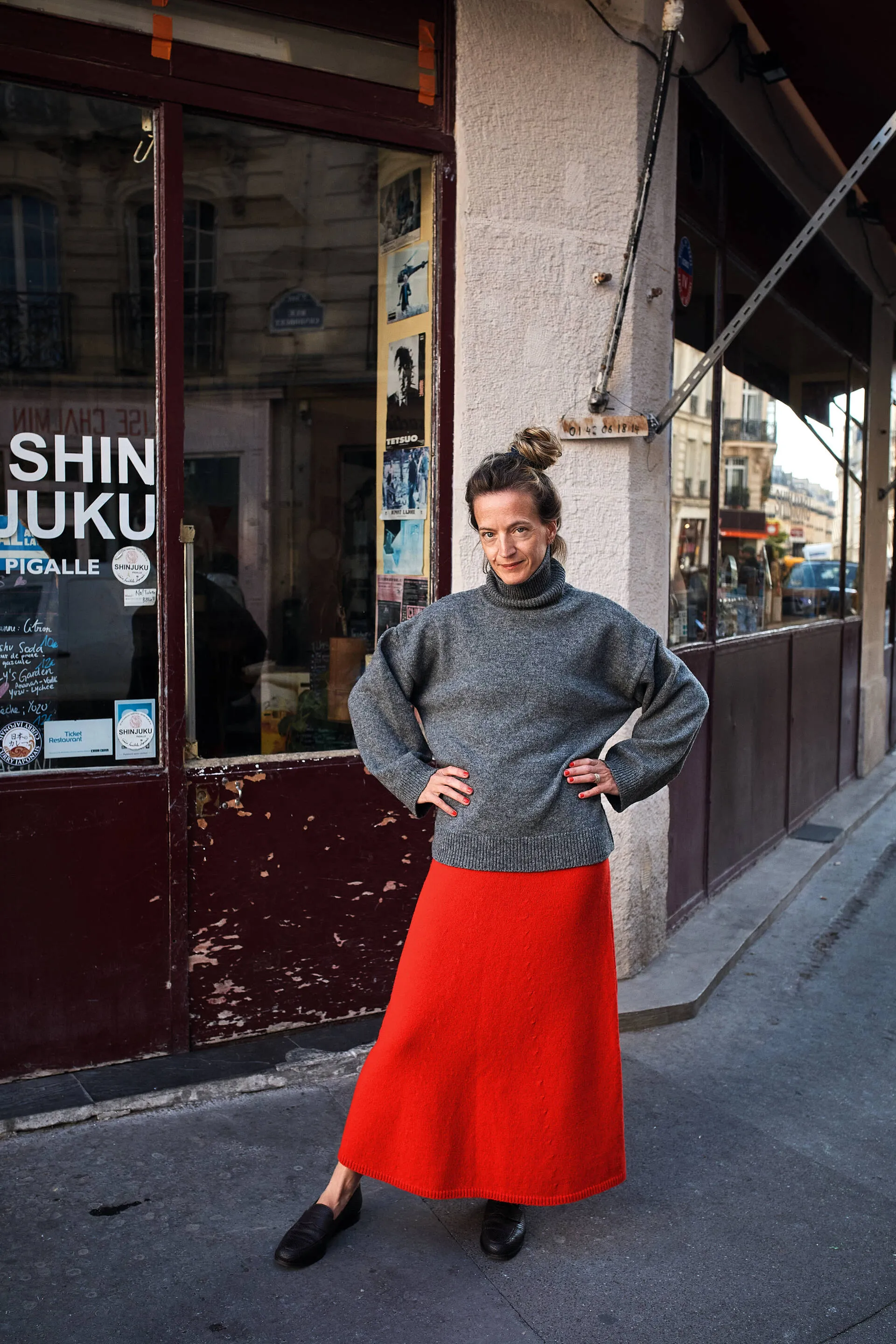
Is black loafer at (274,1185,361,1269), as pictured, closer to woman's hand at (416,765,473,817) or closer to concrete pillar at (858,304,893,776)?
woman's hand at (416,765,473,817)

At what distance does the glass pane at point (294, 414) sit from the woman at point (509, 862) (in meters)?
1.43

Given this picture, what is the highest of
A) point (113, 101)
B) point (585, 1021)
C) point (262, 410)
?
point (113, 101)

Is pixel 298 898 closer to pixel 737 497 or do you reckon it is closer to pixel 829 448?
pixel 737 497

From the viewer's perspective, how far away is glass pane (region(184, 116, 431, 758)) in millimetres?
4121

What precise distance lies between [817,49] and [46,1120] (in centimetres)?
580

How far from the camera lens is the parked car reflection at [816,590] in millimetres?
7844

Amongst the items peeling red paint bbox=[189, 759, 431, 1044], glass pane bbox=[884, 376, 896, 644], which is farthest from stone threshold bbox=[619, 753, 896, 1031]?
glass pane bbox=[884, 376, 896, 644]

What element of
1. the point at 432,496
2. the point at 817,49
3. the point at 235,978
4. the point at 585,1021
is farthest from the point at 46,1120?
the point at 817,49

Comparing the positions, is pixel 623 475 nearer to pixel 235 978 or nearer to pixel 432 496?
pixel 432 496

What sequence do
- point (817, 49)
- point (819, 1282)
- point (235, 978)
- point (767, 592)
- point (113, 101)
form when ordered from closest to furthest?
point (819, 1282)
point (113, 101)
point (235, 978)
point (817, 49)
point (767, 592)

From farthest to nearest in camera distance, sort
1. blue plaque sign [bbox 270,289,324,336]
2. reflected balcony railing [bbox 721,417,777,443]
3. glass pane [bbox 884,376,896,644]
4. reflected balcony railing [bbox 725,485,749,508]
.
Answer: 1. glass pane [bbox 884,376,896,644]
2. reflected balcony railing [bbox 725,485,749,508]
3. reflected balcony railing [bbox 721,417,777,443]
4. blue plaque sign [bbox 270,289,324,336]

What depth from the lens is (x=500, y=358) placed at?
4363mm

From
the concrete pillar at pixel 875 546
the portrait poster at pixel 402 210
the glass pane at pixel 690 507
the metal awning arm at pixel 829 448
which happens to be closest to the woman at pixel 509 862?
the portrait poster at pixel 402 210

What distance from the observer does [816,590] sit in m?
8.60
